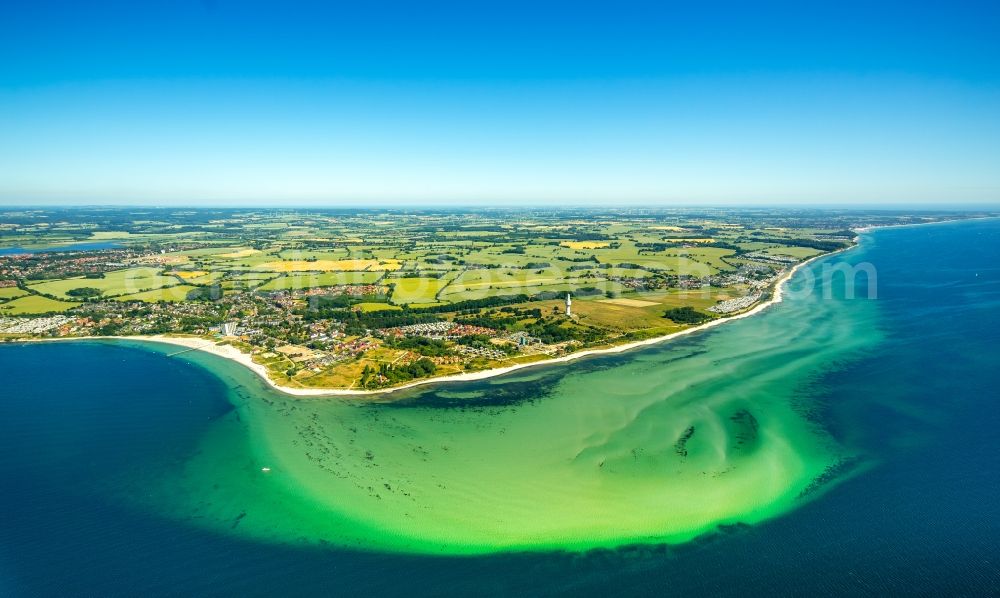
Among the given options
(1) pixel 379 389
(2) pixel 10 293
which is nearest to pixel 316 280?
(2) pixel 10 293

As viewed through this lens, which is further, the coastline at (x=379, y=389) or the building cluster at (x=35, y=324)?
the building cluster at (x=35, y=324)

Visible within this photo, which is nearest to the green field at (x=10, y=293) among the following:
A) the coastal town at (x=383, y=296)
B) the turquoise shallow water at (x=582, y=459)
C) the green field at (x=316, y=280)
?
the coastal town at (x=383, y=296)

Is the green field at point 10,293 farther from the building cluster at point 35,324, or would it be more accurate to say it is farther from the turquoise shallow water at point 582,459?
the turquoise shallow water at point 582,459

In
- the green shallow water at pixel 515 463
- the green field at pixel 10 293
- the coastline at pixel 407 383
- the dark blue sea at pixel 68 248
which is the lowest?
the green shallow water at pixel 515 463

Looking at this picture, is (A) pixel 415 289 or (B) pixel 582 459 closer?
(B) pixel 582 459

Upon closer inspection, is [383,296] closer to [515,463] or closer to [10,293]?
[515,463]

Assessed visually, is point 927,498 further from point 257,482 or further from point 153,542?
point 153,542

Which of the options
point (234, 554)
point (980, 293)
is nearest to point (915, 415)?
point (234, 554)
